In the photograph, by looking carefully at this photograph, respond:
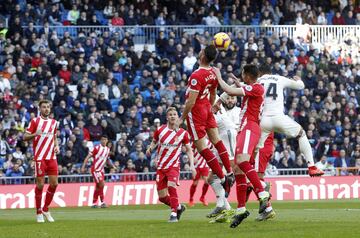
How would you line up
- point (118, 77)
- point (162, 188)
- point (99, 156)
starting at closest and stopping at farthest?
point (162, 188)
point (99, 156)
point (118, 77)

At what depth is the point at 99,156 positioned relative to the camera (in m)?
33.0

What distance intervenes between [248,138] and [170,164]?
3.35 m

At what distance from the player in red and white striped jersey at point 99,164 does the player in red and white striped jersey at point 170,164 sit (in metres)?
9.66

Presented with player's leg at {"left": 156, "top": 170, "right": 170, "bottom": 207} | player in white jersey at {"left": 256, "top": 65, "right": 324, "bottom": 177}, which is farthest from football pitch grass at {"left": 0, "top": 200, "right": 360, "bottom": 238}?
player in white jersey at {"left": 256, "top": 65, "right": 324, "bottom": 177}

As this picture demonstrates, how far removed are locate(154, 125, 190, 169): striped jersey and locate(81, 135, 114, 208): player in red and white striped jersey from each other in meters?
9.59

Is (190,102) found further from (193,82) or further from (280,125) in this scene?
(280,125)

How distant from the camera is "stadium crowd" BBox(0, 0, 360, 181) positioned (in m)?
35.4

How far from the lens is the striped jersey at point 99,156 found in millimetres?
32688

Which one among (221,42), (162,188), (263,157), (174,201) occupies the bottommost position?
(174,201)

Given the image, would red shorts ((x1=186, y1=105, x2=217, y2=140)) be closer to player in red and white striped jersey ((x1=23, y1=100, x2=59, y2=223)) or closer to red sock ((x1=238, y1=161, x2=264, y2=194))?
red sock ((x1=238, y1=161, x2=264, y2=194))

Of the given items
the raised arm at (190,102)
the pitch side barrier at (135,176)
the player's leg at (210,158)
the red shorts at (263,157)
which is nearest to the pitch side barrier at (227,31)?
the pitch side barrier at (135,176)

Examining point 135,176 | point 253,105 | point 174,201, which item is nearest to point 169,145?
point 174,201

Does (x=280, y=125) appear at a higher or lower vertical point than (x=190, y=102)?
lower

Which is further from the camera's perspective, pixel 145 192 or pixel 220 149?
pixel 145 192
